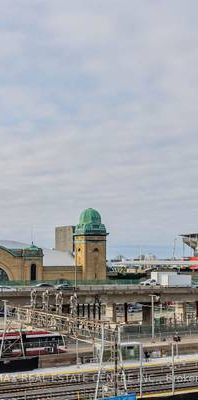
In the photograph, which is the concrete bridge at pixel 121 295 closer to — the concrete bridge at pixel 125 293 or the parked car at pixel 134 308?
the concrete bridge at pixel 125 293

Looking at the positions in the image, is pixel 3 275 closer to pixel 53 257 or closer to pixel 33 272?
pixel 33 272

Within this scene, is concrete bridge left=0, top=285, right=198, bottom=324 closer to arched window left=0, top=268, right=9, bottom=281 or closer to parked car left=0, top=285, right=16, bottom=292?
parked car left=0, top=285, right=16, bottom=292

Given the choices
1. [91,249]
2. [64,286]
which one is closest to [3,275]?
[64,286]

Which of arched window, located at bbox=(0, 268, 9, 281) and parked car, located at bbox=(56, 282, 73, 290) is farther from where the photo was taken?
arched window, located at bbox=(0, 268, 9, 281)

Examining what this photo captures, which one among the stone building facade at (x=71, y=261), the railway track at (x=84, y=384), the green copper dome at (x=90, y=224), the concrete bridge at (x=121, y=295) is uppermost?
the green copper dome at (x=90, y=224)

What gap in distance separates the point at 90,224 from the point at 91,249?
4.50 metres

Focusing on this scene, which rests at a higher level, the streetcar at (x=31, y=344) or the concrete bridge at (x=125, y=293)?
the concrete bridge at (x=125, y=293)

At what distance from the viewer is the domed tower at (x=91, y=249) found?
363 feet

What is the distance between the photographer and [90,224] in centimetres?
11312


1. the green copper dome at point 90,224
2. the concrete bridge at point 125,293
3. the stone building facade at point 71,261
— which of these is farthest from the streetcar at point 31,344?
the green copper dome at point 90,224

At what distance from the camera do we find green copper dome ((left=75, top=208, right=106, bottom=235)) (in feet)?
368

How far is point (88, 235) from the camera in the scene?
112 meters

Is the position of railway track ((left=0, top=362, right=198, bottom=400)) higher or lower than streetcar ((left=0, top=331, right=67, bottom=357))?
lower

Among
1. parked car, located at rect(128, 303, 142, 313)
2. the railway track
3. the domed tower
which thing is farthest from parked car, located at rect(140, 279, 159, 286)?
the railway track
